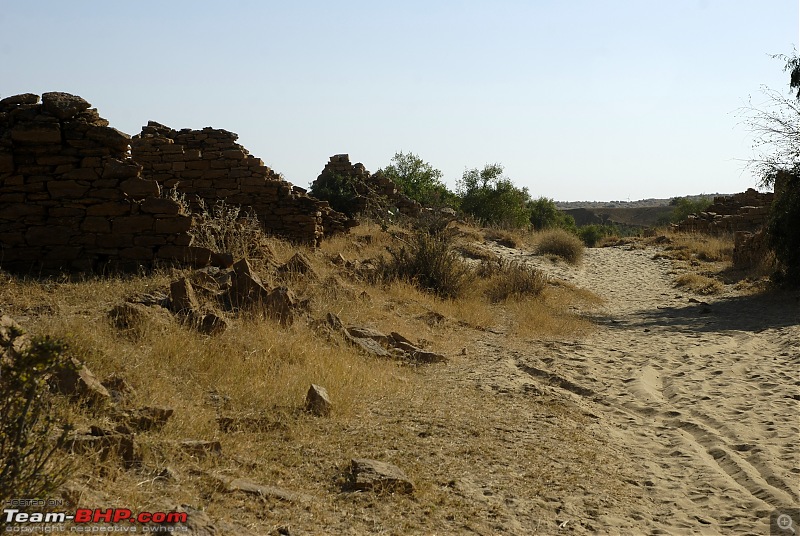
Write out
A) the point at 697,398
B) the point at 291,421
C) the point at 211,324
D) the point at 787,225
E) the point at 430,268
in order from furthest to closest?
the point at 787,225
the point at 430,268
the point at 697,398
the point at 211,324
the point at 291,421

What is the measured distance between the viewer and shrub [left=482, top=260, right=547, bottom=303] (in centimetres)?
1438

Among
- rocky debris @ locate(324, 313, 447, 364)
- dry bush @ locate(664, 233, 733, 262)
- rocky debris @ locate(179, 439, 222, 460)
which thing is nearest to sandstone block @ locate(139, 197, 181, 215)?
rocky debris @ locate(324, 313, 447, 364)

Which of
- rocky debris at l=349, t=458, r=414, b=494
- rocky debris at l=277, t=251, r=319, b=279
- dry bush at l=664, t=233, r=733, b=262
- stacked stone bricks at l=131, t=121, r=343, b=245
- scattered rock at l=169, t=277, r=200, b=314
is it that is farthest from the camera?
dry bush at l=664, t=233, r=733, b=262

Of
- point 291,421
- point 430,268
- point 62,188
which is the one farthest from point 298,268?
point 291,421

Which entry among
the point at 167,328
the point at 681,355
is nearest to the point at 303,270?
the point at 167,328

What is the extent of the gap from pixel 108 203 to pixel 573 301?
9.30 meters

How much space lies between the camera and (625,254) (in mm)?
25859

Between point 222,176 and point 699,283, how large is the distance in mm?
11159

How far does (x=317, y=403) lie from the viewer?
241 inches

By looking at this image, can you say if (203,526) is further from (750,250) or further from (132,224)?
(750,250)

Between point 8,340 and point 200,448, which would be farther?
point 200,448

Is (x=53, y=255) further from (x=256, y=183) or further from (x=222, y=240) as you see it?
(x=256, y=183)

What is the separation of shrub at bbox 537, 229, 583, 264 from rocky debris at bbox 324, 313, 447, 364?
13.7 metres

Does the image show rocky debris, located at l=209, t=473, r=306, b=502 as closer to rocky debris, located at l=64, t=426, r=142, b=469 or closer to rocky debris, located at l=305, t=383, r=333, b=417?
rocky debris, located at l=64, t=426, r=142, b=469
